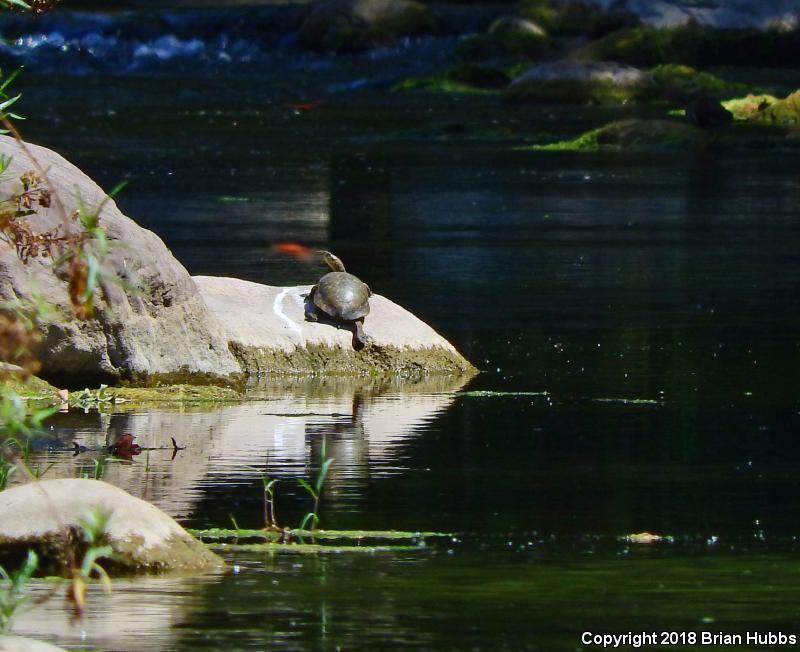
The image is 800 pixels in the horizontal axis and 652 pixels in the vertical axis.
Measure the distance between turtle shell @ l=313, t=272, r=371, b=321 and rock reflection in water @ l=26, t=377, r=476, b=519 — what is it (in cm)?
43

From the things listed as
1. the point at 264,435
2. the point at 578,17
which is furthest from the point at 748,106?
the point at 264,435

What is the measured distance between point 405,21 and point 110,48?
6.94 meters

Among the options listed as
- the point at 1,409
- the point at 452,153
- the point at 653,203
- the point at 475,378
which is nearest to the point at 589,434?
the point at 475,378

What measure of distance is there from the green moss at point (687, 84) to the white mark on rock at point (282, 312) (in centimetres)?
2710

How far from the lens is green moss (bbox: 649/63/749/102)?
136ft

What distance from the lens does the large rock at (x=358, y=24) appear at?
168ft

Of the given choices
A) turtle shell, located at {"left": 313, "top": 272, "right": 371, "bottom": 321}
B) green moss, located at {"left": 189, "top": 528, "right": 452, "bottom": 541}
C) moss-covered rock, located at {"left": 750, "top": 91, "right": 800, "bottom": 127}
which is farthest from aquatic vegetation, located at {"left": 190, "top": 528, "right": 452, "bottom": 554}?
moss-covered rock, located at {"left": 750, "top": 91, "right": 800, "bottom": 127}

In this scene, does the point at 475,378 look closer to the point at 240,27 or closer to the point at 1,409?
the point at 1,409

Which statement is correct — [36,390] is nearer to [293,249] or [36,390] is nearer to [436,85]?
[293,249]

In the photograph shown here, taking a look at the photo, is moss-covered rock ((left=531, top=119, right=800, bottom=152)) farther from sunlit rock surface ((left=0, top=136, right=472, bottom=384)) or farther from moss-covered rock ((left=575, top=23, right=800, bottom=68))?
Result: sunlit rock surface ((left=0, top=136, right=472, bottom=384))

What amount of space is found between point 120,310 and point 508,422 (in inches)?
93.1

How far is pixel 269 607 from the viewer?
731 cm

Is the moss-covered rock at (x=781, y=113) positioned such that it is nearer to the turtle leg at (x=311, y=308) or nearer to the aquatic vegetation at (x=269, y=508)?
the turtle leg at (x=311, y=308)

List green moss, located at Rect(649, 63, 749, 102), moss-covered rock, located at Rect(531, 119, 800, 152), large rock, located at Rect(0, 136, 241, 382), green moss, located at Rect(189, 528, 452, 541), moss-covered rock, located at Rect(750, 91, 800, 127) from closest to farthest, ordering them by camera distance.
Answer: green moss, located at Rect(189, 528, 452, 541), large rock, located at Rect(0, 136, 241, 382), moss-covered rock, located at Rect(531, 119, 800, 152), moss-covered rock, located at Rect(750, 91, 800, 127), green moss, located at Rect(649, 63, 749, 102)
